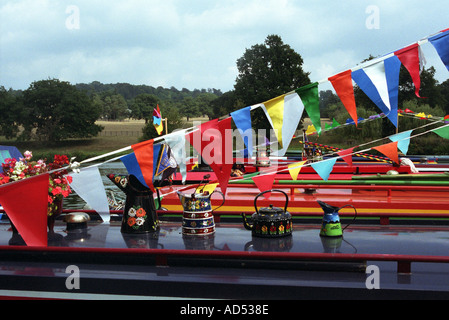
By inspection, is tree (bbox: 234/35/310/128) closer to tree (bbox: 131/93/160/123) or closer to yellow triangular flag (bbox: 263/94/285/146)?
tree (bbox: 131/93/160/123)

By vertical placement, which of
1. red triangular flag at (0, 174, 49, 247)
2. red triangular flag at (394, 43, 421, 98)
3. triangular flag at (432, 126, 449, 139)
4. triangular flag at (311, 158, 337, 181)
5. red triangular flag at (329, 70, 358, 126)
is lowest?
red triangular flag at (0, 174, 49, 247)

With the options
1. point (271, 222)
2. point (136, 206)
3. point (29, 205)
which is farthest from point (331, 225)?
point (29, 205)

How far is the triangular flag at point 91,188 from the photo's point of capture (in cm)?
396

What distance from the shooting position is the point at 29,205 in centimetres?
336

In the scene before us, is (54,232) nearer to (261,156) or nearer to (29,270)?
(29,270)

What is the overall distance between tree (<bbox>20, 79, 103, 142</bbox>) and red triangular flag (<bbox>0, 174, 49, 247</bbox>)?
41688 millimetres

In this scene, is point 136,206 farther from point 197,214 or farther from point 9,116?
point 9,116

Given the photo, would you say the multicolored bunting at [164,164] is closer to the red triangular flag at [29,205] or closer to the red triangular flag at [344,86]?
the red triangular flag at [29,205]

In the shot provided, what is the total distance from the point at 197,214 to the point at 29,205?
130 centimetres

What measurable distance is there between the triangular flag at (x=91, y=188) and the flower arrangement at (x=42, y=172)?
75 millimetres

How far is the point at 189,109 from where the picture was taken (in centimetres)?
6500

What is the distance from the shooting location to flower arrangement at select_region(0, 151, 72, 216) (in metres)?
3.89

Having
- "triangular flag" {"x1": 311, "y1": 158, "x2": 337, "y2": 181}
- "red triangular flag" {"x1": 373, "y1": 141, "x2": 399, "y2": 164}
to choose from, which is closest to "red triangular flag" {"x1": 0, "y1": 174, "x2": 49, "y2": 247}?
"triangular flag" {"x1": 311, "y1": 158, "x2": 337, "y2": 181}

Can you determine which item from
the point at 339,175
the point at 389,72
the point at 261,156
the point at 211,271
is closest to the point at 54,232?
the point at 211,271
